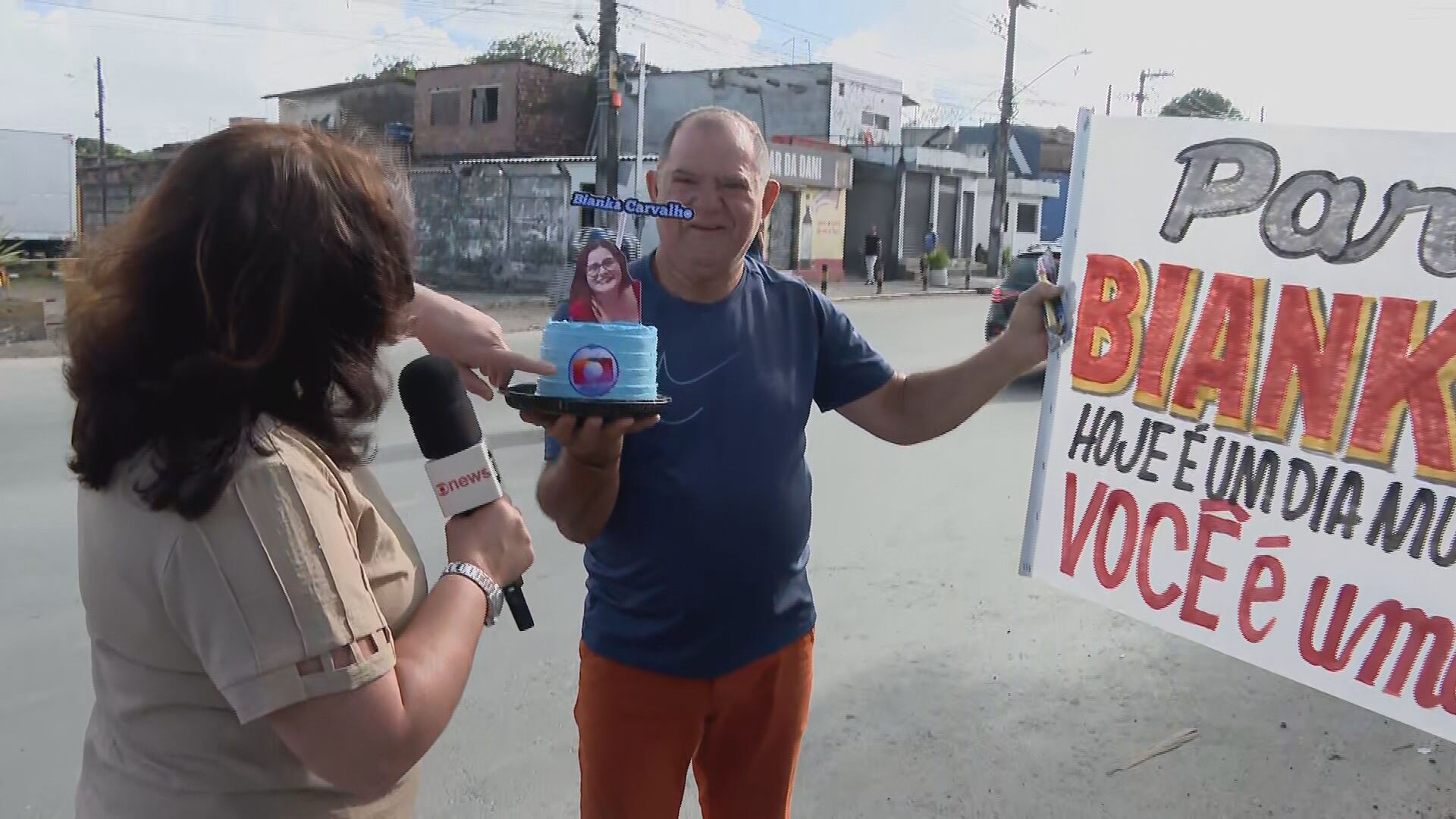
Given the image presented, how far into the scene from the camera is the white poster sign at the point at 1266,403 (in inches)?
78.4

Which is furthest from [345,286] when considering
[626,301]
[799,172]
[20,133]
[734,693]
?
[20,133]

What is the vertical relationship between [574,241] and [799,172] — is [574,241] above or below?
below

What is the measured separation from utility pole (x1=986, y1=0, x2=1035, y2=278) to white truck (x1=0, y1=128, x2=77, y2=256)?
2620 centimetres

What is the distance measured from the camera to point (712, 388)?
7.02ft

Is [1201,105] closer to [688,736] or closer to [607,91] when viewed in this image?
[607,91]

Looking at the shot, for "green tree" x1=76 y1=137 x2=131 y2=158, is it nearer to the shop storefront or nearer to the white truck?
the white truck

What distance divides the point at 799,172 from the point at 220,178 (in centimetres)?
2756

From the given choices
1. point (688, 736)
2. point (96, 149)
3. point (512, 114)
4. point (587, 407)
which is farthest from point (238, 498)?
point (96, 149)

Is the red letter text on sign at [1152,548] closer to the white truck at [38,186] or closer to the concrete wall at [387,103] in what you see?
the white truck at [38,186]

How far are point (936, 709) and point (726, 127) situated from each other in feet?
7.78

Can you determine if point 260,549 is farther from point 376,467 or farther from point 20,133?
point 20,133

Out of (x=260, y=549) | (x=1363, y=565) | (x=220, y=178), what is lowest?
(x=1363, y=565)

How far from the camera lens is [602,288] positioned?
1.93 meters

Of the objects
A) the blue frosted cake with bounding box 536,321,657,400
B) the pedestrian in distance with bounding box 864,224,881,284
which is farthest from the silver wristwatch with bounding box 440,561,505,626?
the pedestrian in distance with bounding box 864,224,881,284
